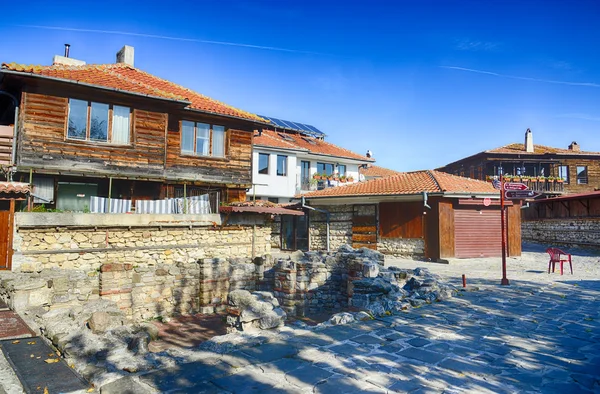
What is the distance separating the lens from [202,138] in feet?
56.1

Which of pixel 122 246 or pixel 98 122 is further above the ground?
pixel 98 122

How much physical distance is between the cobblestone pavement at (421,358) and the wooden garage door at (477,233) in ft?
35.4

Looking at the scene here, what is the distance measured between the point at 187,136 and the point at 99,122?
11.8 ft

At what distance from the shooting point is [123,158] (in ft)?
48.1

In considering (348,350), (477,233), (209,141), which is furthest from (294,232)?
(348,350)

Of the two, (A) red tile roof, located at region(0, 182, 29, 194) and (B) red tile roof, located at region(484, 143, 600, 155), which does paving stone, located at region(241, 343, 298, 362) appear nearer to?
(A) red tile roof, located at region(0, 182, 29, 194)

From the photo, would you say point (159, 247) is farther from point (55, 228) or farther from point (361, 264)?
point (361, 264)

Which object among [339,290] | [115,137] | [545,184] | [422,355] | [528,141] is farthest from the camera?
[528,141]

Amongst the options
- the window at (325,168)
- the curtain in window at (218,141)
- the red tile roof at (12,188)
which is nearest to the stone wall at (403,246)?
the curtain in window at (218,141)

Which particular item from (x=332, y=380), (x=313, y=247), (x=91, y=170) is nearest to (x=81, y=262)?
(x=91, y=170)

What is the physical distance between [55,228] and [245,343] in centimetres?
883

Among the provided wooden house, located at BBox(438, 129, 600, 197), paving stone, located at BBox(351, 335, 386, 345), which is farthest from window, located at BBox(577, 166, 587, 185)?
paving stone, located at BBox(351, 335, 386, 345)

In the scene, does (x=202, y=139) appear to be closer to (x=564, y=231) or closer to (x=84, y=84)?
(x=84, y=84)

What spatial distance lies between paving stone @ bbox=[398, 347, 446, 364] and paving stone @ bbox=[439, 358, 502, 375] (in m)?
0.12
